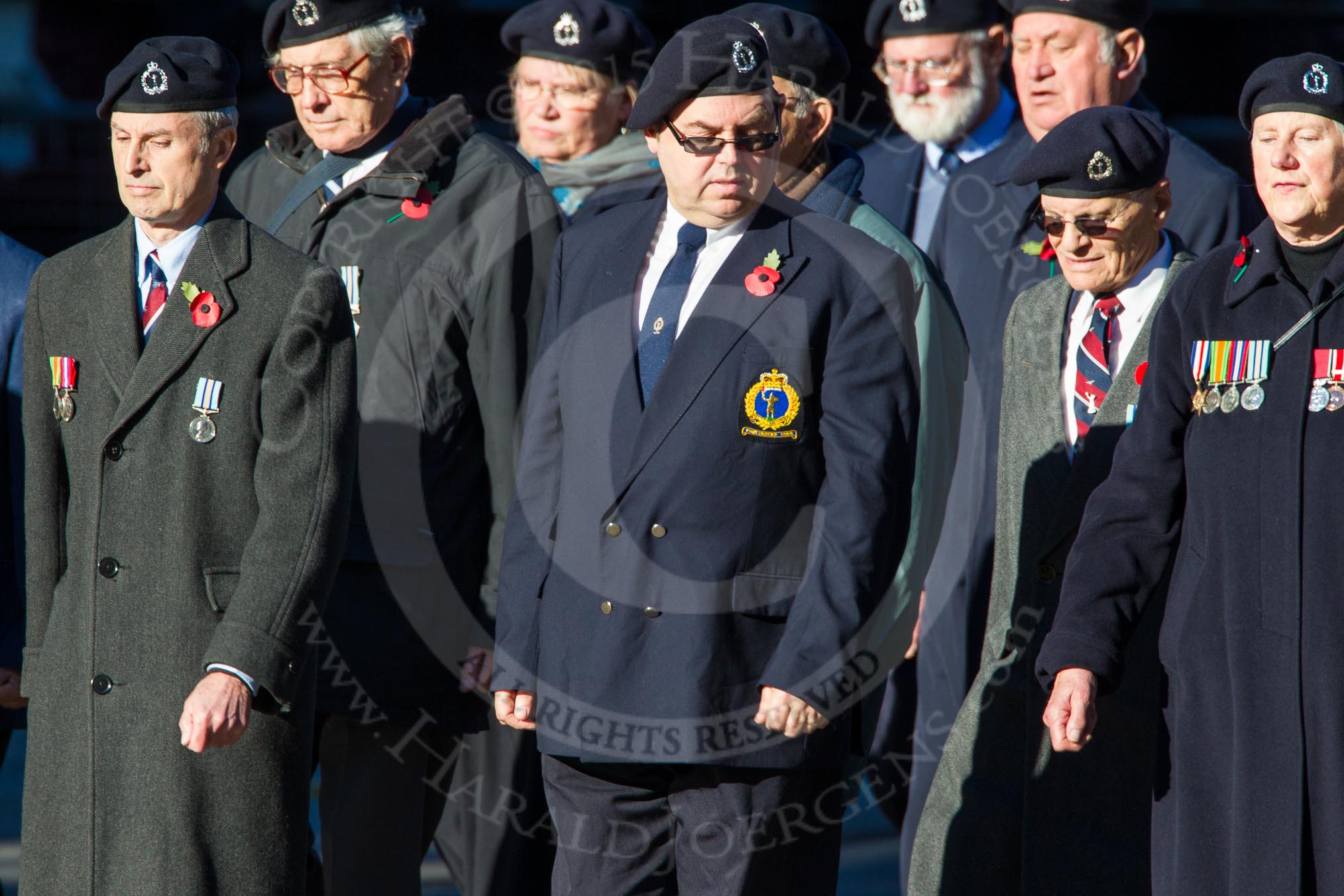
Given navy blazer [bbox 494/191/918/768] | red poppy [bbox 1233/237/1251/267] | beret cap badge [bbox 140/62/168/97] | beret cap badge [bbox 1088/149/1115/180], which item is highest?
beret cap badge [bbox 140/62/168/97]

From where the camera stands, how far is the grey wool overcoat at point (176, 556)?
3.65 metres

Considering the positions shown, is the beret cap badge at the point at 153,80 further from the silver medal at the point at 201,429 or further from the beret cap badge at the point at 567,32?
the beret cap badge at the point at 567,32

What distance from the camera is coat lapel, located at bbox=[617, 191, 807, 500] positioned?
366cm

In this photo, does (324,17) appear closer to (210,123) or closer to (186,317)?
(210,123)

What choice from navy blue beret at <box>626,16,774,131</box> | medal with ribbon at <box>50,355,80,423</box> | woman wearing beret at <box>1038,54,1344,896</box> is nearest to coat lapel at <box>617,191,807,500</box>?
navy blue beret at <box>626,16,774,131</box>

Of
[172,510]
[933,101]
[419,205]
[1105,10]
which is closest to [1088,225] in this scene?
[1105,10]

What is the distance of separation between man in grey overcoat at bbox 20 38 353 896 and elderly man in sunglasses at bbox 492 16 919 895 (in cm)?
50

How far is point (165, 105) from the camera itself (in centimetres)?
369

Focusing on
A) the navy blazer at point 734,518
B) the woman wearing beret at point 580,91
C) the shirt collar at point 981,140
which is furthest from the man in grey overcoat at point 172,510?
the shirt collar at point 981,140

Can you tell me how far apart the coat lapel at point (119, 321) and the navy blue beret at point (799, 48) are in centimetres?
161

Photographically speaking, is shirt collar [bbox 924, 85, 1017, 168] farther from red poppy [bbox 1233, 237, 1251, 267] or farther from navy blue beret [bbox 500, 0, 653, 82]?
red poppy [bbox 1233, 237, 1251, 267]

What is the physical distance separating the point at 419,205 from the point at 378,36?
0.42m

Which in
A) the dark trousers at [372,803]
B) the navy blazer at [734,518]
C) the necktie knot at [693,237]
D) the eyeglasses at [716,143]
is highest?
the eyeglasses at [716,143]

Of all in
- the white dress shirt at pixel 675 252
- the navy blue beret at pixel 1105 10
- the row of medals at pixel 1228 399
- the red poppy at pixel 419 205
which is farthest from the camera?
the navy blue beret at pixel 1105 10
